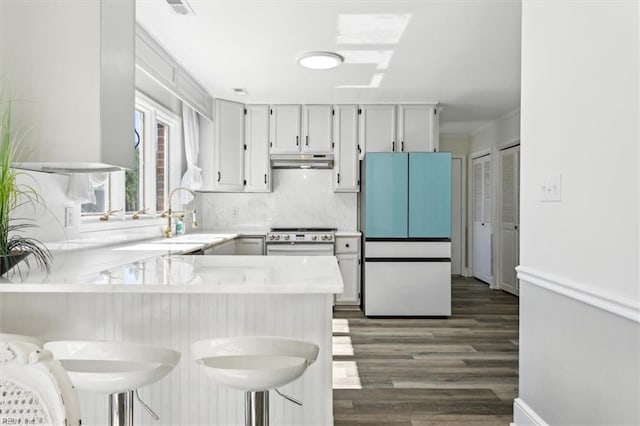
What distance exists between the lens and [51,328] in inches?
65.8

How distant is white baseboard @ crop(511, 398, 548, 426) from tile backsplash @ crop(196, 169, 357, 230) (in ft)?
10.6

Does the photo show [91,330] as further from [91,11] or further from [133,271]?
[91,11]

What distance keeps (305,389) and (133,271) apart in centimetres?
87

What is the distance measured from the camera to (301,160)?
4703mm

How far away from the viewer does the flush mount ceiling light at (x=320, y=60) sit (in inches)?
125

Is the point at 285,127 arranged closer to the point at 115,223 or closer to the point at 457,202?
the point at 115,223

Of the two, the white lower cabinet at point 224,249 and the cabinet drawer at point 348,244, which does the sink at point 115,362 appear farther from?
the cabinet drawer at point 348,244

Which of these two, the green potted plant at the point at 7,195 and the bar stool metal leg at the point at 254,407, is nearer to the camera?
the bar stool metal leg at the point at 254,407

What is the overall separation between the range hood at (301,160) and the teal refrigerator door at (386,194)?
0.65 m

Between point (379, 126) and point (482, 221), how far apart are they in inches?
98.9

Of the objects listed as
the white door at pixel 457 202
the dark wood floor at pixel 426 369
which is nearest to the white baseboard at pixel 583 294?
the dark wood floor at pixel 426 369

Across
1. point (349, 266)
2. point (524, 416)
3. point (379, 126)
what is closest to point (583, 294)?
point (524, 416)

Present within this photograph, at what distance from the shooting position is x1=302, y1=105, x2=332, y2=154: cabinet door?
4727mm

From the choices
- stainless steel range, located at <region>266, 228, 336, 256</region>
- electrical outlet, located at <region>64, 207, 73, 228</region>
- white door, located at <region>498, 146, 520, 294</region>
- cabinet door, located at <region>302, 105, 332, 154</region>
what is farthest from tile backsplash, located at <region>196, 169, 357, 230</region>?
electrical outlet, located at <region>64, 207, 73, 228</region>
